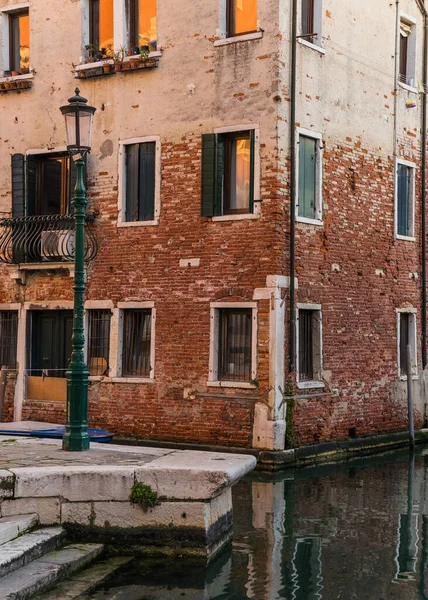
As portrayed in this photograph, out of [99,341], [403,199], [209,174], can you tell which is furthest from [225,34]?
[99,341]

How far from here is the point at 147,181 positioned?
16.0 metres

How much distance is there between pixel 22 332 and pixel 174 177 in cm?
382

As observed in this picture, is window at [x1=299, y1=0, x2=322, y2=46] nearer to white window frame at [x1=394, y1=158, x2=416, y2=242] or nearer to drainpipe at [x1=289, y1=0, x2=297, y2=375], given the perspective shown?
drainpipe at [x1=289, y1=0, x2=297, y2=375]

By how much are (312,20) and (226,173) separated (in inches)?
106

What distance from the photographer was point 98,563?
834 cm

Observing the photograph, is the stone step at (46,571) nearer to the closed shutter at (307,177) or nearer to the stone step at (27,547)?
the stone step at (27,547)

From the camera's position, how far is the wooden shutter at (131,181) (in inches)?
633

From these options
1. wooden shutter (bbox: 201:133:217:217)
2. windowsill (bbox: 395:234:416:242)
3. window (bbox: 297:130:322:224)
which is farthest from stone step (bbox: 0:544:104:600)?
windowsill (bbox: 395:234:416:242)

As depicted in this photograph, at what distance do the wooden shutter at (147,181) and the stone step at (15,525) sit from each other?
7999 mm

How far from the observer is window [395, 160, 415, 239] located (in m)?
17.4

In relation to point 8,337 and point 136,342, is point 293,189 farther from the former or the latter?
point 8,337

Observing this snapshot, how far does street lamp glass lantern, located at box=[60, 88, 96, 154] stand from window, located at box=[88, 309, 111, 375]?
5.96 m

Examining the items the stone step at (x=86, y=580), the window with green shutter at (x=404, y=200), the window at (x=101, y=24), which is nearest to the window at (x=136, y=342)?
the window at (x=101, y=24)

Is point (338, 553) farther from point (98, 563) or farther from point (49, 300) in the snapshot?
point (49, 300)
